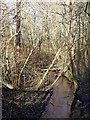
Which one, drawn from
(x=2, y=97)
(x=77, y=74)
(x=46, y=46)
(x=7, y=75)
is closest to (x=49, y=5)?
(x=46, y=46)

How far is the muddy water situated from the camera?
538 cm

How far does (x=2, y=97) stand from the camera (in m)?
5.55

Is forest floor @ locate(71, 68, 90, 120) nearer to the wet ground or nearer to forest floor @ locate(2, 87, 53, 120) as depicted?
the wet ground

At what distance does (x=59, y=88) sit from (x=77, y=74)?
4.82ft

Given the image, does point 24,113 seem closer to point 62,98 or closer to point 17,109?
point 17,109

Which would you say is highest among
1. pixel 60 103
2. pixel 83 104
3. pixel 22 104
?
pixel 22 104

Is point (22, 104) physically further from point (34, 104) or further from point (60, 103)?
point (60, 103)

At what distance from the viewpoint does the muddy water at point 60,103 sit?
17.6 ft

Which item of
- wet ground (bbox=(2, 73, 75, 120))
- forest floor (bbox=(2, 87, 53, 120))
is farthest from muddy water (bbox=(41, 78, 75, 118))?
forest floor (bbox=(2, 87, 53, 120))

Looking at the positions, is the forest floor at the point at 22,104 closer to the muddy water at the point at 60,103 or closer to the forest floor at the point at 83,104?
the muddy water at the point at 60,103

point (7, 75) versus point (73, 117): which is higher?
point (7, 75)

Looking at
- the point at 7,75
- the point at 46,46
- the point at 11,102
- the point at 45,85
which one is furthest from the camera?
the point at 46,46

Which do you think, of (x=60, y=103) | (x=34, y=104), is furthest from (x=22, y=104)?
(x=60, y=103)

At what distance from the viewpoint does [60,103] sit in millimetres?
6359
